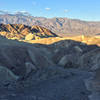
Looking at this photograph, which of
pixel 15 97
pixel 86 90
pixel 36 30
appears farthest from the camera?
pixel 36 30

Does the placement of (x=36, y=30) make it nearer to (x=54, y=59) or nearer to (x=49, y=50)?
(x=49, y=50)

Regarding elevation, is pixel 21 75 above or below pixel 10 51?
below

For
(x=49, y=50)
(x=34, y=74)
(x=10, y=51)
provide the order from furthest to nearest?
1. (x=49, y=50)
2. (x=10, y=51)
3. (x=34, y=74)

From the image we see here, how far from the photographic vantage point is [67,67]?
4997 cm

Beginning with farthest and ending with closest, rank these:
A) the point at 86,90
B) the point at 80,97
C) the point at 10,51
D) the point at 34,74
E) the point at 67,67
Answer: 1. the point at 67,67
2. the point at 10,51
3. the point at 34,74
4. the point at 86,90
5. the point at 80,97

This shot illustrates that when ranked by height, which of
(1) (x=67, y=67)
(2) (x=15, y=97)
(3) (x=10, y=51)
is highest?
(3) (x=10, y=51)

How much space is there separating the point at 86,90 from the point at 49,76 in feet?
30.5

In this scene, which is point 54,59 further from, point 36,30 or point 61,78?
point 36,30

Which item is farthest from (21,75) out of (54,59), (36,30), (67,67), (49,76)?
(36,30)

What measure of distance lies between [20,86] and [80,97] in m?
8.94

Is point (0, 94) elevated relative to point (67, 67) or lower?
elevated

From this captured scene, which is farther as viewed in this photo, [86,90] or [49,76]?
[49,76]

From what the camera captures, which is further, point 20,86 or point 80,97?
point 20,86

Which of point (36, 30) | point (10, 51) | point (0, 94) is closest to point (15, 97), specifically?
point (0, 94)
